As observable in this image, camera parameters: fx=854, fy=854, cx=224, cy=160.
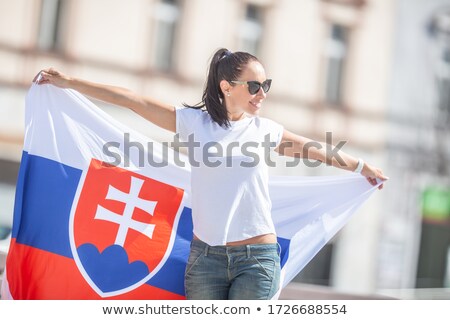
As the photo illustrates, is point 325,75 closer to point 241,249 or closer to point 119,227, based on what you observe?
point 119,227

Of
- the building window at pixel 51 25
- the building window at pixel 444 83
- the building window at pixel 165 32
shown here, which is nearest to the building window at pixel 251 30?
the building window at pixel 165 32

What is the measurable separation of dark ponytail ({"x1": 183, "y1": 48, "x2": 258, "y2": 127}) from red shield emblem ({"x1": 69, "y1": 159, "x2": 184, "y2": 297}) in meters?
0.69

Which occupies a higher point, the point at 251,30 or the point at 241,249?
the point at 251,30

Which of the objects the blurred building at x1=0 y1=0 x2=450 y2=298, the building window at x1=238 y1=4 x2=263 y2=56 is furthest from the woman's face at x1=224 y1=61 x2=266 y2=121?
the building window at x1=238 y1=4 x2=263 y2=56

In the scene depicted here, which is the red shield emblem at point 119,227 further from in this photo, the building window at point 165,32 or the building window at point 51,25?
the building window at point 165,32

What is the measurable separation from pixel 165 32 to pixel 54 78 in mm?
9908

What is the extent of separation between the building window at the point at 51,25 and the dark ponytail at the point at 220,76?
9180 mm

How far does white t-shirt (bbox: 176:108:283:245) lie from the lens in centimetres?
312

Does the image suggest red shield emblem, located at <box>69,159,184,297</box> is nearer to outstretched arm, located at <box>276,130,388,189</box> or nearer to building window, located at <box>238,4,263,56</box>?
outstretched arm, located at <box>276,130,388,189</box>

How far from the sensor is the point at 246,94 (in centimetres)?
325

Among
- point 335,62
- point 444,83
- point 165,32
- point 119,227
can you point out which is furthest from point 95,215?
point 444,83

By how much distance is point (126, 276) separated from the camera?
373 centimetres
